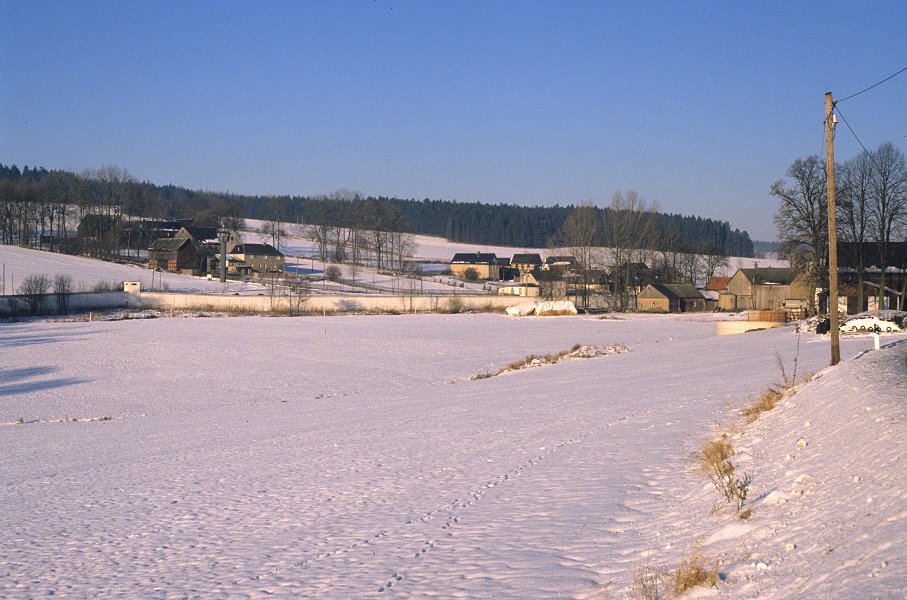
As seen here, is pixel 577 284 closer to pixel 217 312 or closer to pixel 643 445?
pixel 217 312

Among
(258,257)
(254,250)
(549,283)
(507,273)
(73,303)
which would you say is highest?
(254,250)

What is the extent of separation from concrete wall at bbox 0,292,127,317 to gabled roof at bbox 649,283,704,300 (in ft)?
196

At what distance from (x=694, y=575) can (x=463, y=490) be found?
6.02 metres

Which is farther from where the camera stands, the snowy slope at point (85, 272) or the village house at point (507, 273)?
the village house at point (507, 273)

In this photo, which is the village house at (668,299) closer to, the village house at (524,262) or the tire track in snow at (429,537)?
the village house at (524,262)

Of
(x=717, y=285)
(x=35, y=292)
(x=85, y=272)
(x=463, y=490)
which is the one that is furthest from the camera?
(x=717, y=285)

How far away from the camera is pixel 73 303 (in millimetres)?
77938

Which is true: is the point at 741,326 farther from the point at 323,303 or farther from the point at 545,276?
the point at 545,276

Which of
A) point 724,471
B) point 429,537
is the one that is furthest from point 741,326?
point 429,537

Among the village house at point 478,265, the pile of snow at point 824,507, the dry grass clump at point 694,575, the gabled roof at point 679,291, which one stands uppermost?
the village house at point 478,265

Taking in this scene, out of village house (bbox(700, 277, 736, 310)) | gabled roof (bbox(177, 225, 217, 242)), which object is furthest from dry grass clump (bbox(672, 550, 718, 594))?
gabled roof (bbox(177, 225, 217, 242))

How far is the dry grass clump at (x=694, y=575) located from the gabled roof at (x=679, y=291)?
91648 millimetres

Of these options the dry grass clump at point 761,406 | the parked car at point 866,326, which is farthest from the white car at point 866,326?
the dry grass clump at point 761,406

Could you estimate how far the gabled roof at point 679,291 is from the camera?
3831 inches
